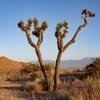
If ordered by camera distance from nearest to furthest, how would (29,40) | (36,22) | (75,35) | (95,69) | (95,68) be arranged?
(75,35), (36,22), (29,40), (95,69), (95,68)

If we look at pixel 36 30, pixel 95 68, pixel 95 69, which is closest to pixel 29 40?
pixel 36 30

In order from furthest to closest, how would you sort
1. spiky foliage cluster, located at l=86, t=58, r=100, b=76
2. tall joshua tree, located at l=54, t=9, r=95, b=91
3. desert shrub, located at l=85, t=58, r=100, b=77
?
spiky foliage cluster, located at l=86, t=58, r=100, b=76 < desert shrub, located at l=85, t=58, r=100, b=77 < tall joshua tree, located at l=54, t=9, r=95, b=91

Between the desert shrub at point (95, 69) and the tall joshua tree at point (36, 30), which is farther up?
the tall joshua tree at point (36, 30)

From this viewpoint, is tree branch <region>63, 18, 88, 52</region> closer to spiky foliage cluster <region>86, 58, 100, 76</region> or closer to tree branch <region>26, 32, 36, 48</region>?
tree branch <region>26, 32, 36, 48</region>

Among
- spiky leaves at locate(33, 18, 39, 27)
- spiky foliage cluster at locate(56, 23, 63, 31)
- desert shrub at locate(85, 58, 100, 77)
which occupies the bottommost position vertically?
desert shrub at locate(85, 58, 100, 77)

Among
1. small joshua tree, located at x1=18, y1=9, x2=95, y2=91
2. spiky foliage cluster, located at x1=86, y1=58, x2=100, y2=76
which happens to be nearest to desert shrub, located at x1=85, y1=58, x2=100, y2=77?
spiky foliage cluster, located at x1=86, y1=58, x2=100, y2=76

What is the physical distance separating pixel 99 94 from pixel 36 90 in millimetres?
9645

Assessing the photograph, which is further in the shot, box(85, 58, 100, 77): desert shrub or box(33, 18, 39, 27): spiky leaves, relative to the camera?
box(85, 58, 100, 77): desert shrub

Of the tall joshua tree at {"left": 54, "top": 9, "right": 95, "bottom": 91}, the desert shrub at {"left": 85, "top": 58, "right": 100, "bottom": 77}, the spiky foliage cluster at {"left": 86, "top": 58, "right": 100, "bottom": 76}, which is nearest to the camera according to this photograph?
the tall joshua tree at {"left": 54, "top": 9, "right": 95, "bottom": 91}

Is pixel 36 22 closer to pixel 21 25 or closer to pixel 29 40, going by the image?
pixel 21 25

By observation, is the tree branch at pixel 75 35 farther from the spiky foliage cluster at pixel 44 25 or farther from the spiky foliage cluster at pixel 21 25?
the spiky foliage cluster at pixel 21 25

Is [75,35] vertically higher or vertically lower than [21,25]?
lower

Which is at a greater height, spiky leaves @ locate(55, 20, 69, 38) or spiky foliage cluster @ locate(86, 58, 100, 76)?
spiky leaves @ locate(55, 20, 69, 38)

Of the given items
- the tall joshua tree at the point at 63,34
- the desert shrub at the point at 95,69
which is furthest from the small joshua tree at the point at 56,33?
the desert shrub at the point at 95,69
